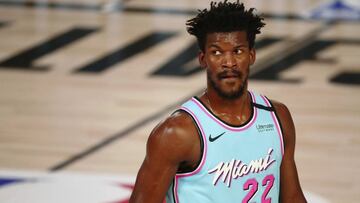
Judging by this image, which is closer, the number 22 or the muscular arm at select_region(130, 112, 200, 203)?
the muscular arm at select_region(130, 112, 200, 203)

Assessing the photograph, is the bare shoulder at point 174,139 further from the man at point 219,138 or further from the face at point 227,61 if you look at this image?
the face at point 227,61

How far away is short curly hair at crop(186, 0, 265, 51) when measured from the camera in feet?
8.89

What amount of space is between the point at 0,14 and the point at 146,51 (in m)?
2.21

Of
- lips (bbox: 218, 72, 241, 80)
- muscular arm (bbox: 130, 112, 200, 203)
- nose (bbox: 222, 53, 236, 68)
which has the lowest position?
muscular arm (bbox: 130, 112, 200, 203)

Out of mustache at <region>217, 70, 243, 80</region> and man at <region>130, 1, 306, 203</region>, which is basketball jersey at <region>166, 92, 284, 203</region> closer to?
man at <region>130, 1, 306, 203</region>

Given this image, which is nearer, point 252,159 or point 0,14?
point 252,159

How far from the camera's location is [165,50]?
349 inches

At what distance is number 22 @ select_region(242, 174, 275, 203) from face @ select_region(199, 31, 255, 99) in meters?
0.28

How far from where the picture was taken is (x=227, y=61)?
2.65 m

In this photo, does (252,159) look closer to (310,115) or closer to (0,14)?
(310,115)

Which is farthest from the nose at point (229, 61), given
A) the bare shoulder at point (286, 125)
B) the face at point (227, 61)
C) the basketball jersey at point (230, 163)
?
the bare shoulder at point (286, 125)

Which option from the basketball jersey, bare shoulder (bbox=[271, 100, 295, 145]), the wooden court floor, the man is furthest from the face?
the wooden court floor

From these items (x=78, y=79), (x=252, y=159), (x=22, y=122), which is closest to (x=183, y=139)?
(x=252, y=159)

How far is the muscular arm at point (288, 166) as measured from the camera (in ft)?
9.52
